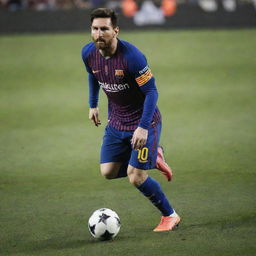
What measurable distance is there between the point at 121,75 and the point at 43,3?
79.3 ft

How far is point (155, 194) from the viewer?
7438 mm

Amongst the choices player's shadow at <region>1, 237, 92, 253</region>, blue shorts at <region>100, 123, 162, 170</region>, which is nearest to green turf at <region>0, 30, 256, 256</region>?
player's shadow at <region>1, 237, 92, 253</region>

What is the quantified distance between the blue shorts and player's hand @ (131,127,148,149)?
0.69 feet

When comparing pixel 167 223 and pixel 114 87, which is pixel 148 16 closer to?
pixel 114 87

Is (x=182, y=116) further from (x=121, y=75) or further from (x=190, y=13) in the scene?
(x=190, y=13)

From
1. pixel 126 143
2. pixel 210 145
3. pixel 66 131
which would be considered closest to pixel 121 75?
pixel 126 143

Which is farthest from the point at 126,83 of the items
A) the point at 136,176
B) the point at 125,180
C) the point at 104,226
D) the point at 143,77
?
the point at 125,180

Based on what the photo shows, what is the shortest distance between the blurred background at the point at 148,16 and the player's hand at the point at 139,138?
18889 millimetres

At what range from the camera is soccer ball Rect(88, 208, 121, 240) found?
23.0ft

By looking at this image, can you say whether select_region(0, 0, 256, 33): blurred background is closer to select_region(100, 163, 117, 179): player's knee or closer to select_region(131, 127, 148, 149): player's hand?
select_region(100, 163, 117, 179): player's knee

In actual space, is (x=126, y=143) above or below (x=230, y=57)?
above

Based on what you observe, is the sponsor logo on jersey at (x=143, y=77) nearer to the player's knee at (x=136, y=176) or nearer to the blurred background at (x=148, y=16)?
the player's knee at (x=136, y=176)

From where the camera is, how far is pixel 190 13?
1019 inches

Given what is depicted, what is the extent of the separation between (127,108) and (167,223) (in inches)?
52.0
